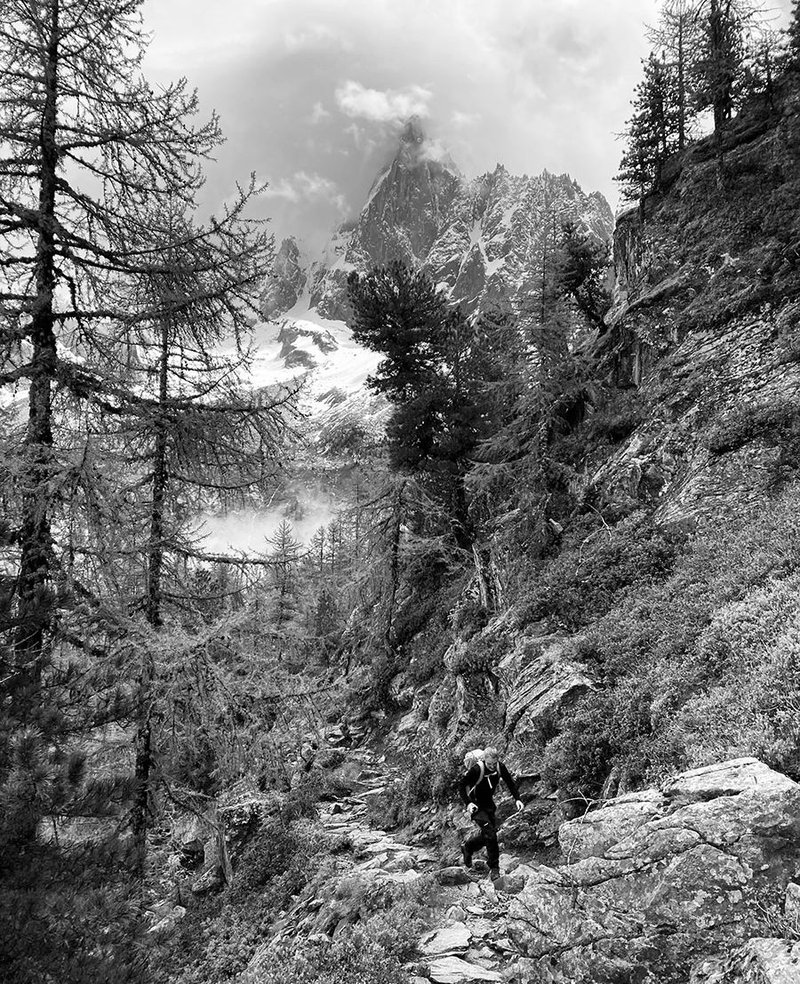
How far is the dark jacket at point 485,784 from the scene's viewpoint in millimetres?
7336

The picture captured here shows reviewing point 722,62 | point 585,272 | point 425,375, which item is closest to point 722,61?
point 722,62

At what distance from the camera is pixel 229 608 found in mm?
9000

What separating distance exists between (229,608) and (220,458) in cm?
319

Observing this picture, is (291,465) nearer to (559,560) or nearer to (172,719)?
(172,719)

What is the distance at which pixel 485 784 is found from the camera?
743 centimetres

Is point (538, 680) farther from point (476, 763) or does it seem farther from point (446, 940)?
point (446, 940)

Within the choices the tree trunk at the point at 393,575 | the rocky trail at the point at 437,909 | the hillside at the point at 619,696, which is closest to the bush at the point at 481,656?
the hillside at the point at 619,696

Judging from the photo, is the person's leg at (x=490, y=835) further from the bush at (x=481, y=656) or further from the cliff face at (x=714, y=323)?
the cliff face at (x=714, y=323)

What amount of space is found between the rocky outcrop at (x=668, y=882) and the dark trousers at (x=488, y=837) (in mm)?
2719

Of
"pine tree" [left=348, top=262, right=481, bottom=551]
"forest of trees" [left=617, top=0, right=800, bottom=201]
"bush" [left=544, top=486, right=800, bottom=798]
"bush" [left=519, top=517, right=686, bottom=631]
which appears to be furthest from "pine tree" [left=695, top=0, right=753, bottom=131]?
"bush" [left=544, top=486, right=800, bottom=798]

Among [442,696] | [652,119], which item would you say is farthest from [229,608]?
[652,119]

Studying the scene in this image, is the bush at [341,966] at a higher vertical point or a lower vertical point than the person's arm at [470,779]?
lower

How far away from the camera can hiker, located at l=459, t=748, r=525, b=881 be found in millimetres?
7129

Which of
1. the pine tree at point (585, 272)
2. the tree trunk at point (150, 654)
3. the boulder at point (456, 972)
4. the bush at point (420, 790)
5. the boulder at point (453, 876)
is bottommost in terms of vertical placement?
the bush at point (420, 790)
